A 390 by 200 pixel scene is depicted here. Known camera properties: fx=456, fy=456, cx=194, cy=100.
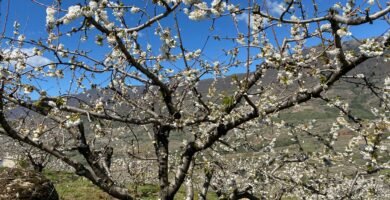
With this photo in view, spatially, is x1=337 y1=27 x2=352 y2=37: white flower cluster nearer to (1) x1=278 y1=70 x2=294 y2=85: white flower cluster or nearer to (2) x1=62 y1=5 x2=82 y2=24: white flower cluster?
(1) x1=278 y1=70 x2=294 y2=85: white flower cluster

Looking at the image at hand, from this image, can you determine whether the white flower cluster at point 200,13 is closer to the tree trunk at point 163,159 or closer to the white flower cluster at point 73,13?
the white flower cluster at point 73,13

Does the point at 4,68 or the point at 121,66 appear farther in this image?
the point at 121,66

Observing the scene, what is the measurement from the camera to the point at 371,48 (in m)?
5.19

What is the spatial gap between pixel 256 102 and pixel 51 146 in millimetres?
3342

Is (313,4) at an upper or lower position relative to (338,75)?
upper

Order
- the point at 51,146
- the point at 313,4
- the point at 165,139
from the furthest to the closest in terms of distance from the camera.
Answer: the point at 165,139 → the point at 51,146 → the point at 313,4

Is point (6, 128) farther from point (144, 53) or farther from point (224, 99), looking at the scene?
point (224, 99)

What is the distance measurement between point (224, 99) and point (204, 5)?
118 centimetres

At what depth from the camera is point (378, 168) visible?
696cm

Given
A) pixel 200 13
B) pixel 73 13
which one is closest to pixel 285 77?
pixel 200 13

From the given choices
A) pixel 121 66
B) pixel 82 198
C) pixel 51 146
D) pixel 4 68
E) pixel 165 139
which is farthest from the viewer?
pixel 82 198

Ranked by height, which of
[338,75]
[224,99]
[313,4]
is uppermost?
[313,4]

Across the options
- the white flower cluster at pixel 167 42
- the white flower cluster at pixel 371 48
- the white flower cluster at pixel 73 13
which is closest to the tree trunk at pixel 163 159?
the white flower cluster at pixel 167 42

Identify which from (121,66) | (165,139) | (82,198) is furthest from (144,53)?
(82,198)
